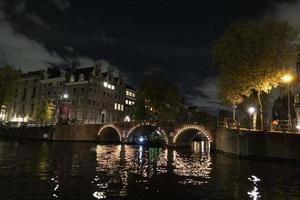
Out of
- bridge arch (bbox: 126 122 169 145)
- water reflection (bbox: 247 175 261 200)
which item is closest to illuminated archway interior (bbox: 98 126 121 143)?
bridge arch (bbox: 126 122 169 145)

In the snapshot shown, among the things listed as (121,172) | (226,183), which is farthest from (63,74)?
(226,183)

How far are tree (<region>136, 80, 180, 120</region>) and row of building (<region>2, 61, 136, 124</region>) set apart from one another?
15.0 metres

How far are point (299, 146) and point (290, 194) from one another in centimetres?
1701

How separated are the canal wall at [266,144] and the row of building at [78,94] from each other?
160 ft

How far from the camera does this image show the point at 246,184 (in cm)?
1902

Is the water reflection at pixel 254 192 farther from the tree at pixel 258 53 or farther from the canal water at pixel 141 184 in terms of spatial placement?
the tree at pixel 258 53

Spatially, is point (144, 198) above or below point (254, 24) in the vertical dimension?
below

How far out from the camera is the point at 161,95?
75438 millimetres

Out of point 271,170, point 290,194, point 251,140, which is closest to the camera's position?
point 290,194

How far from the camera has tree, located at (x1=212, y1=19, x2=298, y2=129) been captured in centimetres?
3631

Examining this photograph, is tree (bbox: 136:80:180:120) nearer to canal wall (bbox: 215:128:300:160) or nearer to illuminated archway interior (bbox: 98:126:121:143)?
illuminated archway interior (bbox: 98:126:121:143)

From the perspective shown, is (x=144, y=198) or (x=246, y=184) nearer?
(x=144, y=198)

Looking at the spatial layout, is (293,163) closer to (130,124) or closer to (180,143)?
(180,143)

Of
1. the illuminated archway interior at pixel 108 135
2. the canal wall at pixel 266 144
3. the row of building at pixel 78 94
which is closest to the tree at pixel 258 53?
the canal wall at pixel 266 144
